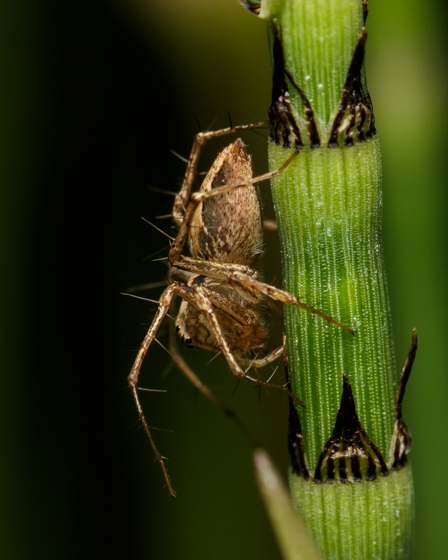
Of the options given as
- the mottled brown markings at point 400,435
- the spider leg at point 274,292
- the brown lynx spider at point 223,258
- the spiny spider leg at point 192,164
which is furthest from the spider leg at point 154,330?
the mottled brown markings at point 400,435

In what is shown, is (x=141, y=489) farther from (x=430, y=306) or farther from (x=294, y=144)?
(x=294, y=144)

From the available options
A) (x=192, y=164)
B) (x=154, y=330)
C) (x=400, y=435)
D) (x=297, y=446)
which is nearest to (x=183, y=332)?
(x=154, y=330)

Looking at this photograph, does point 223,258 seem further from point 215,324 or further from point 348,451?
point 348,451

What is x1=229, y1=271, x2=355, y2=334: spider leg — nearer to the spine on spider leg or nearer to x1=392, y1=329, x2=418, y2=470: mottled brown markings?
the spine on spider leg

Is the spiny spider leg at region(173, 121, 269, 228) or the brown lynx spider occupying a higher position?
the spiny spider leg at region(173, 121, 269, 228)

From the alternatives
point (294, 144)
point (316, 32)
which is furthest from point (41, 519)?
point (316, 32)

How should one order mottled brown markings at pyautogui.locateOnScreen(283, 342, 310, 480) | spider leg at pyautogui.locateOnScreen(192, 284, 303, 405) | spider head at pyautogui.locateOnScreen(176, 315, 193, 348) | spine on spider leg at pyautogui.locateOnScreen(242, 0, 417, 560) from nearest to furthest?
spine on spider leg at pyautogui.locateOnScreen(242, 0, 417, 560), mottled brown markings at pyautogui.locateOnScreen(283, 342, 310, 480), spider leg at pyautogui.locateOnScreen(192, 284, 303, 405), spider head at pyautogui.locateOnScreen(176, 315, 193, 348)

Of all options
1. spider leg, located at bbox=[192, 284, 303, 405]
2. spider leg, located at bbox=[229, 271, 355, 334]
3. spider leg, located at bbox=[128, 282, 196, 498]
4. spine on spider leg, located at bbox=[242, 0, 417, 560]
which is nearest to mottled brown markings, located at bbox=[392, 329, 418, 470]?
spine on spider leg, located at bbox=[242, 0, 417, 560]
